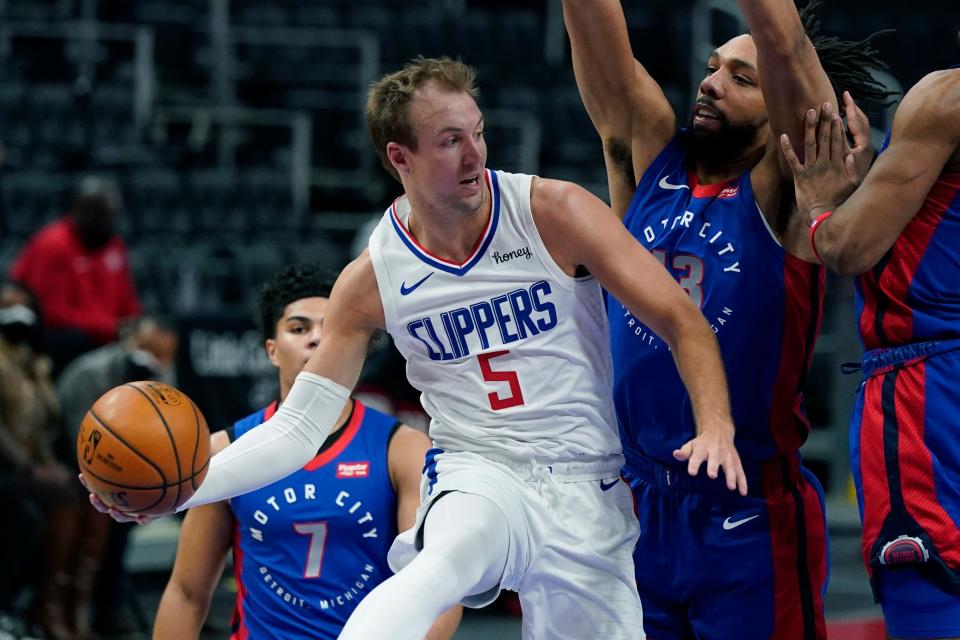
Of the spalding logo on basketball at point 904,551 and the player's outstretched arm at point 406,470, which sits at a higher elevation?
the spalding logo on basketball at point 904,551

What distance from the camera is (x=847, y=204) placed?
3.67 m

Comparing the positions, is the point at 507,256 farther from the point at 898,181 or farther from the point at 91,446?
the point at 91,446

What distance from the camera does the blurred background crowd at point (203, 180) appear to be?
8242 millimetres

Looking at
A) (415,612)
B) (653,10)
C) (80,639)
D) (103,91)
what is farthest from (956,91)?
(653,10)

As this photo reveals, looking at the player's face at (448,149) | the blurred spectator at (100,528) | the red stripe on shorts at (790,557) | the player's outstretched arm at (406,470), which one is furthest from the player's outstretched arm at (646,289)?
the blurred spectator at (100,528)

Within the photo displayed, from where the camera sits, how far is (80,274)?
9.38 metres

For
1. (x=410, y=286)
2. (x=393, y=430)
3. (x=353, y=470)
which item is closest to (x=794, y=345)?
(x=410, y=286)

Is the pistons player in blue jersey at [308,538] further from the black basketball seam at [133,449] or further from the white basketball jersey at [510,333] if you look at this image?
the black basketball seam at [133,449]

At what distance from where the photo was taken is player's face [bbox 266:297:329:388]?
4.60 m

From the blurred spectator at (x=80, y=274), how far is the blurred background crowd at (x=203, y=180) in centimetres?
1

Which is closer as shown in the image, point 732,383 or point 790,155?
point 790,155

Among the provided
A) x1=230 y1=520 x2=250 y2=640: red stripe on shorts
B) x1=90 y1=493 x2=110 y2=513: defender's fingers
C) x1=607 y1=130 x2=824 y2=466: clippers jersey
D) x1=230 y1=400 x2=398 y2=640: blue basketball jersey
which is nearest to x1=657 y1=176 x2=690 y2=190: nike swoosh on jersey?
x1=607 y1=130 x2=824 y2=466: clippers jersey

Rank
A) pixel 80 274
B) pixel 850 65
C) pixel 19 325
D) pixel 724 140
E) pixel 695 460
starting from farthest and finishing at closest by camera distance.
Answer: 1. pixel 80 274
2. pixel 19 325
3. pixel 850 65
4. pixel 724 140
5. pixel 695 460

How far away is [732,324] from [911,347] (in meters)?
0.54
